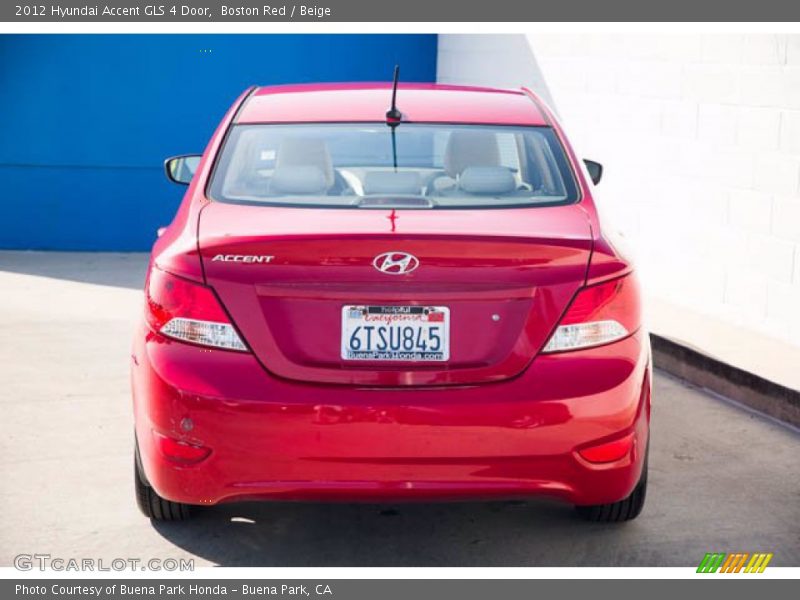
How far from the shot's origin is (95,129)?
11.5 metres

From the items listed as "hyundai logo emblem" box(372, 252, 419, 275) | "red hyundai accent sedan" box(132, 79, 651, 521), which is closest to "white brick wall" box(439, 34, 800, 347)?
"red hyundai accent sedan" box(132, 79, 651, 521)

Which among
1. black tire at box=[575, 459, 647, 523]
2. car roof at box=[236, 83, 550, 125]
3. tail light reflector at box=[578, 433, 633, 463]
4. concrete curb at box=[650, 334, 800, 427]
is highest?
car roof at box=[236, 83, 550, 125]

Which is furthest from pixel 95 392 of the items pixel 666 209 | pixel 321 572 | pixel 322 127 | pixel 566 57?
pixel 566 57

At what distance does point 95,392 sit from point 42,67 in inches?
228

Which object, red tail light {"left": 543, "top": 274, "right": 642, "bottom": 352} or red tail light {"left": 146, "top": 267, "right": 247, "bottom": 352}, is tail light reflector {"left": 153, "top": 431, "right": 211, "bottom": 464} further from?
red tail light {"left": 543, "top": 274, "right": 642, "bottom": 352}

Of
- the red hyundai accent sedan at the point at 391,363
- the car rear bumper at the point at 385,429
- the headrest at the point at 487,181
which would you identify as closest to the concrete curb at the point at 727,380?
the headrest at the point at 487,181

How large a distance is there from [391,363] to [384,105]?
62.0 inches

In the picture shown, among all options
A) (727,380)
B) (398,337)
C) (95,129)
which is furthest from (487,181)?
(95,129)

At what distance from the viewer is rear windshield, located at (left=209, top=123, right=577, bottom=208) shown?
4449mm

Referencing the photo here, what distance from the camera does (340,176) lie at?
20.8 ft

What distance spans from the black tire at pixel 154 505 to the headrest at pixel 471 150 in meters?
1.70

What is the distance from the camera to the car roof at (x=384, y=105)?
16.1ft

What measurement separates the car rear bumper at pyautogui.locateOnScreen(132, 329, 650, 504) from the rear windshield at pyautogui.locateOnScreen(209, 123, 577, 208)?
0.76 metres

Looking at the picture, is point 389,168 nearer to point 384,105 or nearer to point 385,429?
point 384,105
